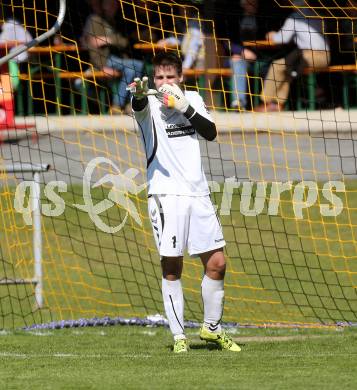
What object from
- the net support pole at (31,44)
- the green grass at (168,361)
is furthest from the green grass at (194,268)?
the net support pole at (31,44)

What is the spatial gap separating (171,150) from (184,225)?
492 millimetres

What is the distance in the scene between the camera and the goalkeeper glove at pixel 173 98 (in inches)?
288

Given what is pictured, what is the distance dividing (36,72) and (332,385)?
12731 mm

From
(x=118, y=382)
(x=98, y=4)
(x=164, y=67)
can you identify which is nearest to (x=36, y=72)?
(x=98, y=4)

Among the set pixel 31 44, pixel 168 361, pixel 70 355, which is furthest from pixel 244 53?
pixel 168 361

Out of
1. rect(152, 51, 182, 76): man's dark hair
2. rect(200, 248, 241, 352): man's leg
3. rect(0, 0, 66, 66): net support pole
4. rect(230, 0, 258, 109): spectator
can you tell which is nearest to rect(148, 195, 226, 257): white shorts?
rect(200, 248, 241, 352): man's leg

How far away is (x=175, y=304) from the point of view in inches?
301

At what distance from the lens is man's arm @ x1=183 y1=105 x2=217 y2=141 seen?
7.40 m

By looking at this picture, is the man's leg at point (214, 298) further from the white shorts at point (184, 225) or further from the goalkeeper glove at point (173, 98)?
the goalkeeper glove at point (173, 98)

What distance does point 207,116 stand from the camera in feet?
24.7

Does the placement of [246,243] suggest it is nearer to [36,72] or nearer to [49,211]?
[49,211]

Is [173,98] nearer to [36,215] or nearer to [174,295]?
[174,295]

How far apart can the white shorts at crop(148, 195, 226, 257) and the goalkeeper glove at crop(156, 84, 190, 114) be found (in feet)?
1.98

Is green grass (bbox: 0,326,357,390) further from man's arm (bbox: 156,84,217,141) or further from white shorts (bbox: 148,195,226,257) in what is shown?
man's arm (bbox: 156,84,217,141)
